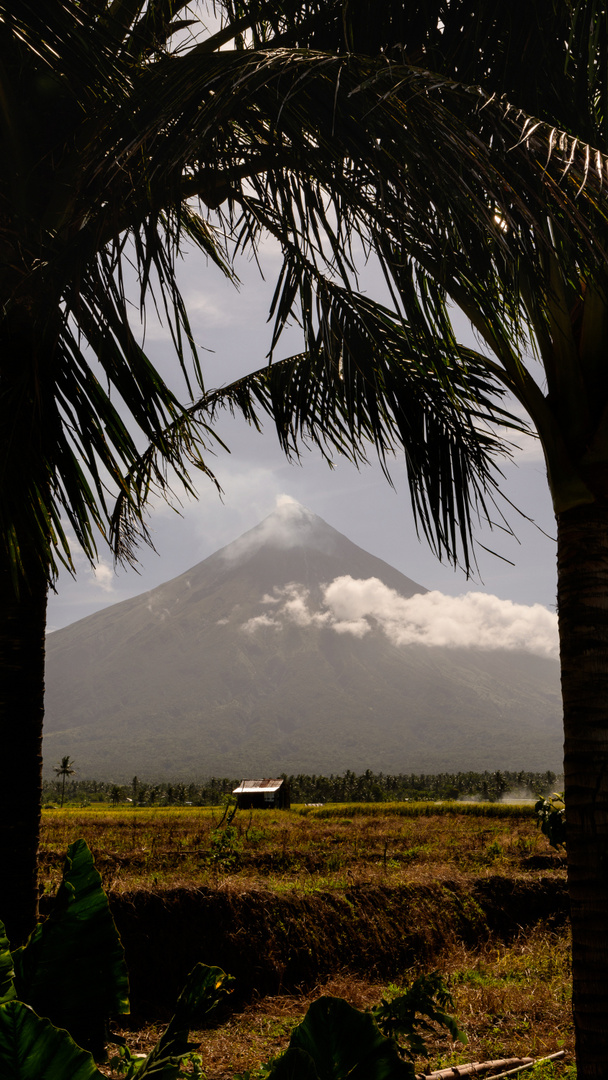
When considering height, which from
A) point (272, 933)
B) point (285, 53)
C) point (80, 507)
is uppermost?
point (285, 53)

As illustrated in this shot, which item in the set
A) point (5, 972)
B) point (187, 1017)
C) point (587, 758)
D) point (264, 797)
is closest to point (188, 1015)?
point (187, 1017)

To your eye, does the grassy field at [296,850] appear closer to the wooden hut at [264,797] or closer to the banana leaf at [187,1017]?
the banana leaf at [187,1017]

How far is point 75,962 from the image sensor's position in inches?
35.2

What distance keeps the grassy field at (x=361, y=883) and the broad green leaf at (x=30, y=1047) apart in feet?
14.5

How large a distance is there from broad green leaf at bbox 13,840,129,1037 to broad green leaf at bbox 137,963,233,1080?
69 millimetres

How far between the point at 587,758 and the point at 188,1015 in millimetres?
2262

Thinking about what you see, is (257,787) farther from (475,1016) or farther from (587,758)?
(587,758)

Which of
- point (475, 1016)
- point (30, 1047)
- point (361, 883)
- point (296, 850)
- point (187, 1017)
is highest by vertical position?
point (30, 1047)

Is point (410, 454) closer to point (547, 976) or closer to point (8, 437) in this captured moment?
point (8, 437)

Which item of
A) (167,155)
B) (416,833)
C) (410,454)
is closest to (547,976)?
(410,454)

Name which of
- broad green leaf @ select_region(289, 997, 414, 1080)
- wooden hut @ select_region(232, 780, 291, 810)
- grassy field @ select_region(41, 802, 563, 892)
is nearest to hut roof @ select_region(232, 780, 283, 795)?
wooden hut @ select_region(232, 780, 291, 810)

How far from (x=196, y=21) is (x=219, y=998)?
11.7 feet

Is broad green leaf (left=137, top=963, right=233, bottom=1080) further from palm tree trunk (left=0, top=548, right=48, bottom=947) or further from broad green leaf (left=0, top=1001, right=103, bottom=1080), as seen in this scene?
palm tree trunk (left=0, top=548, right=48, bottom=947)

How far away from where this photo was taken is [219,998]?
0.97 meters
